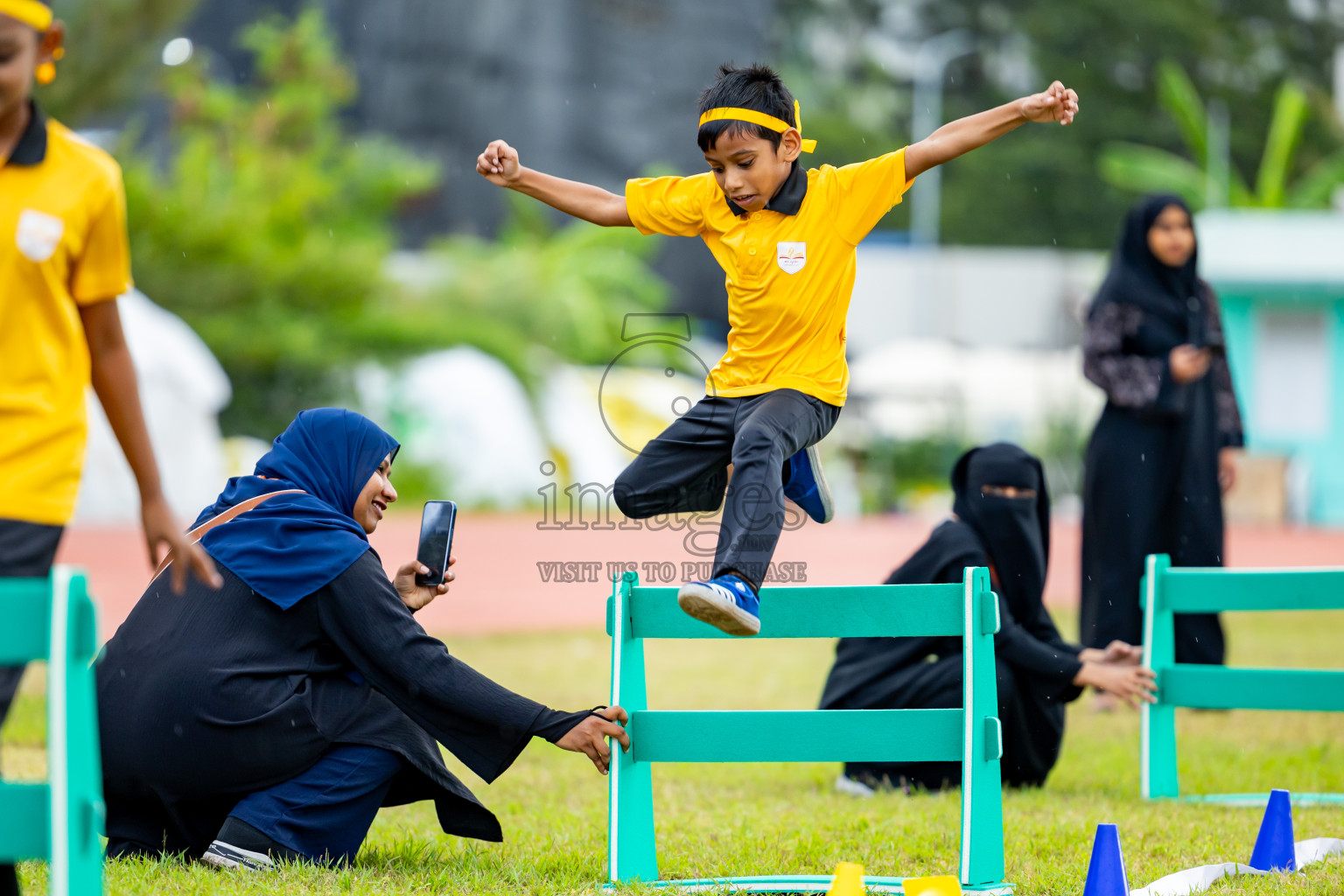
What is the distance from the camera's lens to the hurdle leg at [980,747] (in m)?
3.70

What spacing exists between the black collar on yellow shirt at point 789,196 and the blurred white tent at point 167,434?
1495cm

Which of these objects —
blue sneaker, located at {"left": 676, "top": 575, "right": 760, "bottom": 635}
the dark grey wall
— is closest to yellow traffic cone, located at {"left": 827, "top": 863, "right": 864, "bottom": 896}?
blue sneaker, located at {"left": 676, "top": 575, "right": 760, "bottom": 635}

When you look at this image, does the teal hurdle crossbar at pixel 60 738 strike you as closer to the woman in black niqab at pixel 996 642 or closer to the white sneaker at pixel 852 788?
the woman in black niqab at pixel 996 642

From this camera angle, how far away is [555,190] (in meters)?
4.12

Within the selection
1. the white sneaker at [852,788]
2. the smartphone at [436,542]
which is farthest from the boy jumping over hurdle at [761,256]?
the white sneaker at [852,788]

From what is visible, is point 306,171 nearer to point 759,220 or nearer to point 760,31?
point 760,31

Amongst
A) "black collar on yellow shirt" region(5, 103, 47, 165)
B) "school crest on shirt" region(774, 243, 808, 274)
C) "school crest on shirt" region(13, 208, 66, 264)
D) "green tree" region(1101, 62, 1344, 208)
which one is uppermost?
"green tree" region(1101, 62, 1344, 208)

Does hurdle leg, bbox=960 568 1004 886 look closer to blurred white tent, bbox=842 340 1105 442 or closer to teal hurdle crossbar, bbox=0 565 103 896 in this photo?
teal hurdle crossbar, bbox=0 565 103 896

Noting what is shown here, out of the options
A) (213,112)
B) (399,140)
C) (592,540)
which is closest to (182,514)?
(592,540)

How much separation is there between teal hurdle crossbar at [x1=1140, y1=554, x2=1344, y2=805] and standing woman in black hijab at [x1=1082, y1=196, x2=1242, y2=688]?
1744 millimetres

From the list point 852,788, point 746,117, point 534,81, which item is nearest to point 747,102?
point 746,117

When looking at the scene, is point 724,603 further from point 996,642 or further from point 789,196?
point 996,642

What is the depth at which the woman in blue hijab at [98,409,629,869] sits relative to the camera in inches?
152

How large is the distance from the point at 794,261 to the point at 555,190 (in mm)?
720
